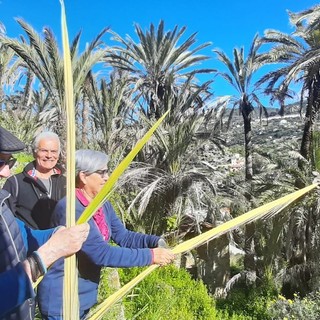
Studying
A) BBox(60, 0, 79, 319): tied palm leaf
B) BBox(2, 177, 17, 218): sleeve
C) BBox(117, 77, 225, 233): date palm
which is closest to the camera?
BBox(60, 0, 79, 319): tied palm leaf

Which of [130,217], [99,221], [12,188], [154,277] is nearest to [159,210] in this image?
[130,217]

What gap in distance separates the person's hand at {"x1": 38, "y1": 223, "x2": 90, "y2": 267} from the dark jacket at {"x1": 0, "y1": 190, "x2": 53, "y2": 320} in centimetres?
8

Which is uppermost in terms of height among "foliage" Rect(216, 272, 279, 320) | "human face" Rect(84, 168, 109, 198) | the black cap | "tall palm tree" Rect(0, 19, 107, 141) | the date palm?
"tall palm tree" Rect(0, 19, 107, 141)

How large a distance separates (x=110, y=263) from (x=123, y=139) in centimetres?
873

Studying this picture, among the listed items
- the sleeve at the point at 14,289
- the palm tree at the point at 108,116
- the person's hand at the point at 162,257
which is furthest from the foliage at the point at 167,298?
the palm tree at the point at 108,116

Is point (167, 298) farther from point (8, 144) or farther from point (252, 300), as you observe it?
point (252, 300)

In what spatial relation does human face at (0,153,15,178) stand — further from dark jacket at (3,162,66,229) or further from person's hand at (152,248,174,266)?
dark jacket at (3,162,66,229)

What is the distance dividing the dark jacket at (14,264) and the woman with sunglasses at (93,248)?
17cm

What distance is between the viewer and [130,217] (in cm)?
870

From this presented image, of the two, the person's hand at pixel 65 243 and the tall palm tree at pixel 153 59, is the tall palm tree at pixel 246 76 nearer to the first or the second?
the tall palm tree at pixel 153 59

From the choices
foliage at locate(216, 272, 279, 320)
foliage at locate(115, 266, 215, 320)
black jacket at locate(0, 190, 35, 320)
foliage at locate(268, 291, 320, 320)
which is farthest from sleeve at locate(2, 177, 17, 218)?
foliage at locate(216, 272, 279, 320)

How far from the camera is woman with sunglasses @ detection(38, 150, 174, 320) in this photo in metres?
1.61

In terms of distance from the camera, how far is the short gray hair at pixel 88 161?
5.57 feet

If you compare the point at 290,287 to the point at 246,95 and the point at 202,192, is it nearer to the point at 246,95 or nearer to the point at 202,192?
the point at 202,192
